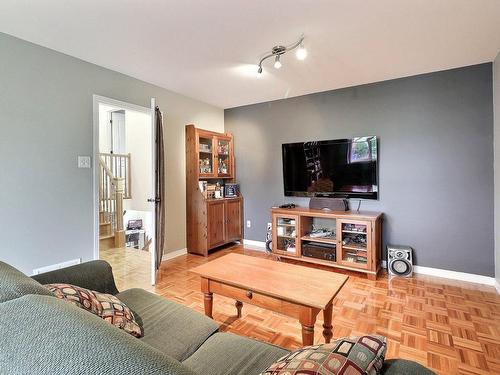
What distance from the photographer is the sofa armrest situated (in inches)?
56.3

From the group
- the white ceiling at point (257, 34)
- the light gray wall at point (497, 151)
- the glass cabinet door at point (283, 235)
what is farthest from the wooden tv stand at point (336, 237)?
the white ceiling at point (257, 34)

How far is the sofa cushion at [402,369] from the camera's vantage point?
2.26 ft

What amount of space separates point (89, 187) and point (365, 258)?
3.21 meters

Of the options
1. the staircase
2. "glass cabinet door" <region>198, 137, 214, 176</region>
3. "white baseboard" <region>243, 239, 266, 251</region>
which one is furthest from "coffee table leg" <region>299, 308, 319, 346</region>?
the staircase

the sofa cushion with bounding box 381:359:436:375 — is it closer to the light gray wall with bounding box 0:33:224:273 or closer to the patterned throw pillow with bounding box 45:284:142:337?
the patterned throw pillow with bounding box 45:284:142:337

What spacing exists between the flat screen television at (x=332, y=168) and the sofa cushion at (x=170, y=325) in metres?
2.65

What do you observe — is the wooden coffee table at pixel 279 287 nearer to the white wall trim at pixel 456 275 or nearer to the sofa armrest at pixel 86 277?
the sofa armrest at pixel 86 277

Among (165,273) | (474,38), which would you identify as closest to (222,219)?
(165,273)

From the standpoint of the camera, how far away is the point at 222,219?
411 centimetres

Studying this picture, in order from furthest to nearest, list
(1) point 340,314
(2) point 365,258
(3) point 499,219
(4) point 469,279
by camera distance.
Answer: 1. (2) point 365,258
2. (4) point 469,279
3. (3) point 499,219
4. (1) point 340,314

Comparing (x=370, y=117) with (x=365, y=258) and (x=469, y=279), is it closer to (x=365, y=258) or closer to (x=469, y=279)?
(x=365, y=258)

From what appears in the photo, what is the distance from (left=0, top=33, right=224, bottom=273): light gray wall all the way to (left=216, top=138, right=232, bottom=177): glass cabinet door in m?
1.67

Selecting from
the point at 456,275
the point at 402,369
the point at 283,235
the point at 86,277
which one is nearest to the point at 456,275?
the point at 456,275

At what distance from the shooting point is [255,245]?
14.4 ft
